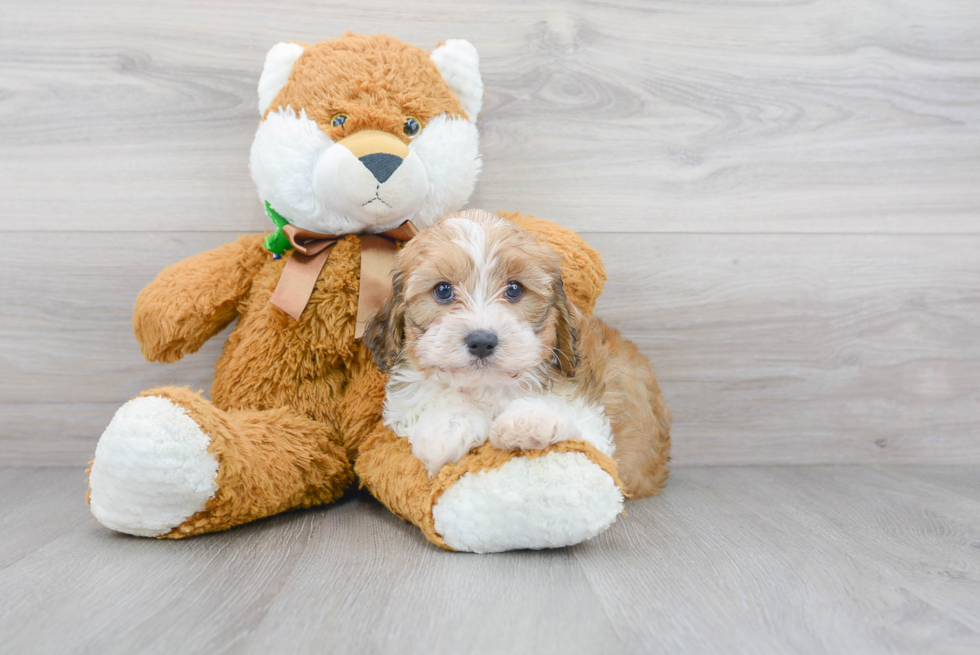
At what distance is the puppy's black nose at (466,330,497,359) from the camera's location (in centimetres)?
131

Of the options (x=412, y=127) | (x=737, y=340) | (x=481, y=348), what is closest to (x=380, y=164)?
(x=412, y=127)

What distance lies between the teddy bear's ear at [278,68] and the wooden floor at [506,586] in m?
1.05

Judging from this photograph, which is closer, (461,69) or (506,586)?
(506,586)

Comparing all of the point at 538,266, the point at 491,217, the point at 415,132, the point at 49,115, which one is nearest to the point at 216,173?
the point at 49,115

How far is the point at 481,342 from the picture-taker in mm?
1314

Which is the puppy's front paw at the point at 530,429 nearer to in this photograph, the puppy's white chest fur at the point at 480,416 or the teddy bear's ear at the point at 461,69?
the puppy's white chest fur at the point at 480,416

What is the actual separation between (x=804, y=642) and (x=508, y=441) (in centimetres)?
58

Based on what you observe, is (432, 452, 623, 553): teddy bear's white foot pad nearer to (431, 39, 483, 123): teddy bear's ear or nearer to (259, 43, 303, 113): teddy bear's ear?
(431, 39, 483, 123): teddy bear's ear

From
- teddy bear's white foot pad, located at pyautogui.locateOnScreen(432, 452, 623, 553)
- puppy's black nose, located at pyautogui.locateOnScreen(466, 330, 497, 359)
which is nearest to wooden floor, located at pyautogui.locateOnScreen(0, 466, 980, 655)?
teddy bear's white foot pad, located at pyautogui.locateOnScreen(432, 452, 623, 553)

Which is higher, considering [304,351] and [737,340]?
[304,351]

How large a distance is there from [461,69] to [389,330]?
0.73m

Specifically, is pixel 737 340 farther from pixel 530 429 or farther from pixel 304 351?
pixel 304 351

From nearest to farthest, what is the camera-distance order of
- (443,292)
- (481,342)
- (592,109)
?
1. (481,342)
2. (443,292)
3. (592,109)

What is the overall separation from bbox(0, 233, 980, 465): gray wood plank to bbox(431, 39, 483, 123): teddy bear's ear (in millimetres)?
583
